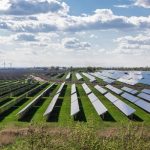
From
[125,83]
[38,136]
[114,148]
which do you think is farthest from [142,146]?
[125,83]

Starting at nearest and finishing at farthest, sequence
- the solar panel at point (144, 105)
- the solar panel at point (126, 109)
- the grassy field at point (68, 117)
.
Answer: the grassy field at point (68, 117) < the solar panel at point (126, 109) < the solar panel at point (144, 105)

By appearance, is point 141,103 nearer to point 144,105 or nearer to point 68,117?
point 144,105

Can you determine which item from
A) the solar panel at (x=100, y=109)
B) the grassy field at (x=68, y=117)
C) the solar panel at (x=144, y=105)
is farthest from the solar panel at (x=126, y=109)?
the solar panel at (x=144, y=105)

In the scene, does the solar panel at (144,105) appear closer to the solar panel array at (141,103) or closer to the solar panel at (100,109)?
the solar panel array at (141,103)

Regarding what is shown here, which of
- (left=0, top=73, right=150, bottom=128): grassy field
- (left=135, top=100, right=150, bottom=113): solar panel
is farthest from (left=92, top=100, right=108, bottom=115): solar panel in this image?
(left=135, top=100, right=150, bottom=113): solar panel

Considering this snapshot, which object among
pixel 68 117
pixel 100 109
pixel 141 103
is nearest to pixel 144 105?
pixel 141 103

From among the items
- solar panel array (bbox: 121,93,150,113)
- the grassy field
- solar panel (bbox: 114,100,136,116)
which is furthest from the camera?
solar panel array (bbox: 121,93,150,113)

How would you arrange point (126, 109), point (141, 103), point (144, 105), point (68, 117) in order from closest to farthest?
point (68, 117) → point (126, 109) → point (144, 105) → point (141, 103)

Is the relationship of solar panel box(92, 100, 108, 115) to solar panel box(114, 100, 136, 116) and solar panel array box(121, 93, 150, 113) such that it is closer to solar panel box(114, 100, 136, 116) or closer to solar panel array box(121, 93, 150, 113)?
solar panel box(114, 100, 136, 116)

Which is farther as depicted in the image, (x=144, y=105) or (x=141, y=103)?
(x=141, y=103)

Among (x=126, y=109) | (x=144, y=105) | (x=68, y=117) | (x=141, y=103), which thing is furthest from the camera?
(x=141, y=103)

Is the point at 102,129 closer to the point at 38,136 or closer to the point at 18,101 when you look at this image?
the point at 38,136
